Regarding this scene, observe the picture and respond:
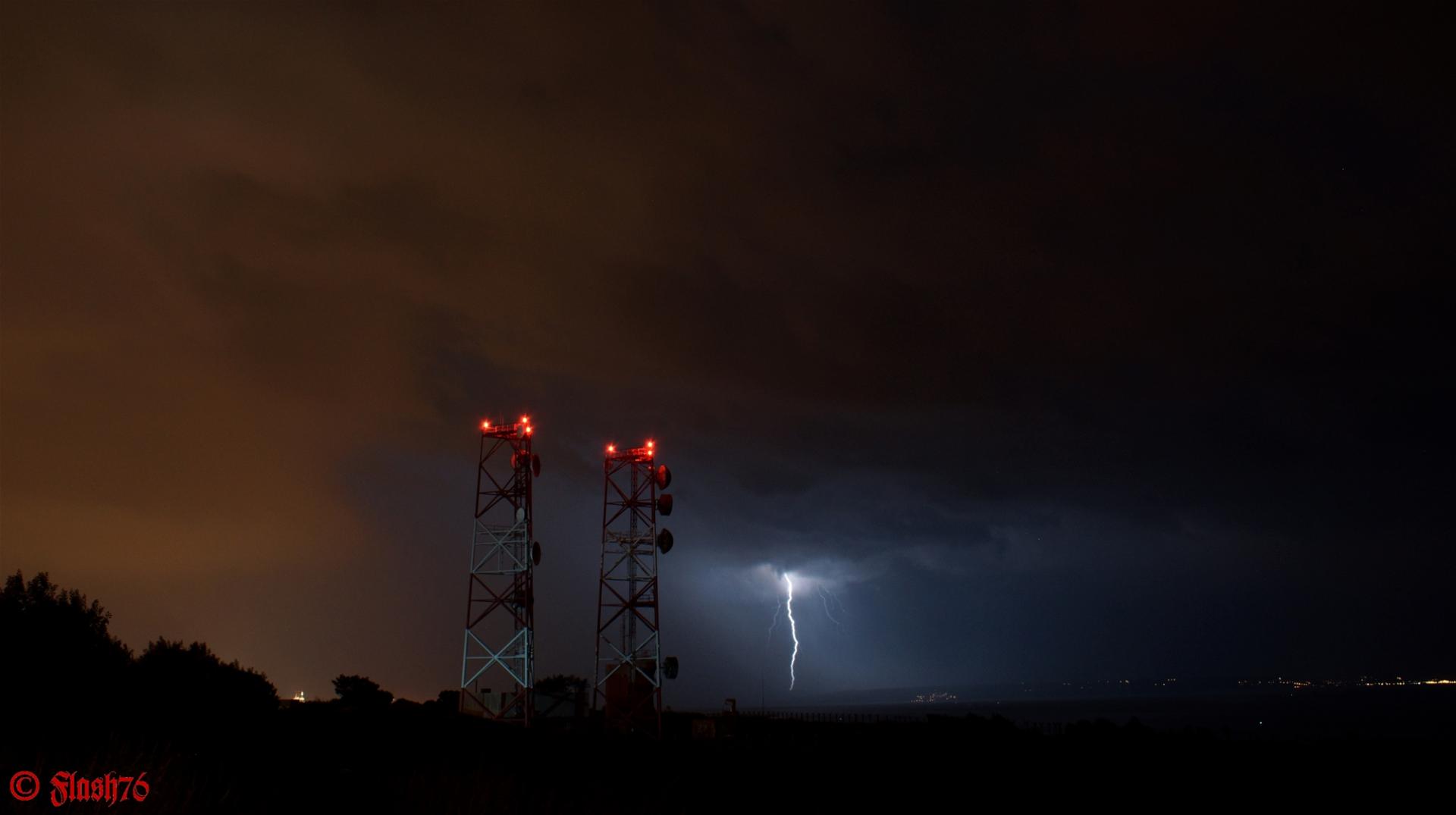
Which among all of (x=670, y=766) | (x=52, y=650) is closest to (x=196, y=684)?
(x=52, y=650)

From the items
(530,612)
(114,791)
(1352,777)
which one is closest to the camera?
(114,791)

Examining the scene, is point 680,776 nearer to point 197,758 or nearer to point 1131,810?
→ point 197,758

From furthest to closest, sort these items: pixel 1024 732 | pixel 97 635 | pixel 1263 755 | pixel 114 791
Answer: pixel 1024 732
pixel 1263 755
pixel 97 635
pixel 114 791

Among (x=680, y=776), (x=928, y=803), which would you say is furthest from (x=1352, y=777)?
(x=680, y=776)

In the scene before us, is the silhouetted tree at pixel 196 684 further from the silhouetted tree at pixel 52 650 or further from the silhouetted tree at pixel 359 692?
the silhouetted tree at pixel 359 692
